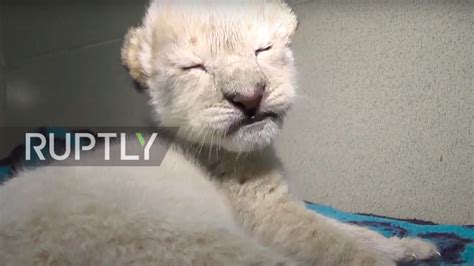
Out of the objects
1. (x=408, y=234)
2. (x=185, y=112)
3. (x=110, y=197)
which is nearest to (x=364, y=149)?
(x=408, y=234)

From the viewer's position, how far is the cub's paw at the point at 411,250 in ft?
3.98

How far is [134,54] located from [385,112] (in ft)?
2.12

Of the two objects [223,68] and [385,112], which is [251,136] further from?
[385,112]

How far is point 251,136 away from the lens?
1.11 m

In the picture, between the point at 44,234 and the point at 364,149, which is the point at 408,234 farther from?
the point at 44,234

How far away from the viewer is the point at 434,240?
4.36 feet

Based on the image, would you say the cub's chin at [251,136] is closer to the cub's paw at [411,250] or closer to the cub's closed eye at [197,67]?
the cub's closed eye at [197,67]

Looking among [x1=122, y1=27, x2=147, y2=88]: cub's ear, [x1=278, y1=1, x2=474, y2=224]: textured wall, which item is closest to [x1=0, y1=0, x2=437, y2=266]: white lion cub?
[x1=122, y1=27, x2=147, y2=88]: cub's ear

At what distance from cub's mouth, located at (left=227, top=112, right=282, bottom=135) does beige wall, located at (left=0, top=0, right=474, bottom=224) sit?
194 mm

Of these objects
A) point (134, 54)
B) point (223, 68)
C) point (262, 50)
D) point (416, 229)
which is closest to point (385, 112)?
point (416, 229)

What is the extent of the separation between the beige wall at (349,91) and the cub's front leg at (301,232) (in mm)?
191

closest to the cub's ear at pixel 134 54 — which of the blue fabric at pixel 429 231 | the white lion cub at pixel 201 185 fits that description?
the white lion cub at pixel 201 185

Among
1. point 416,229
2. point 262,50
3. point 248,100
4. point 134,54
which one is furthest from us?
point 416,229

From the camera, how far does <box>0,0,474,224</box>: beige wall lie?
126 cm
